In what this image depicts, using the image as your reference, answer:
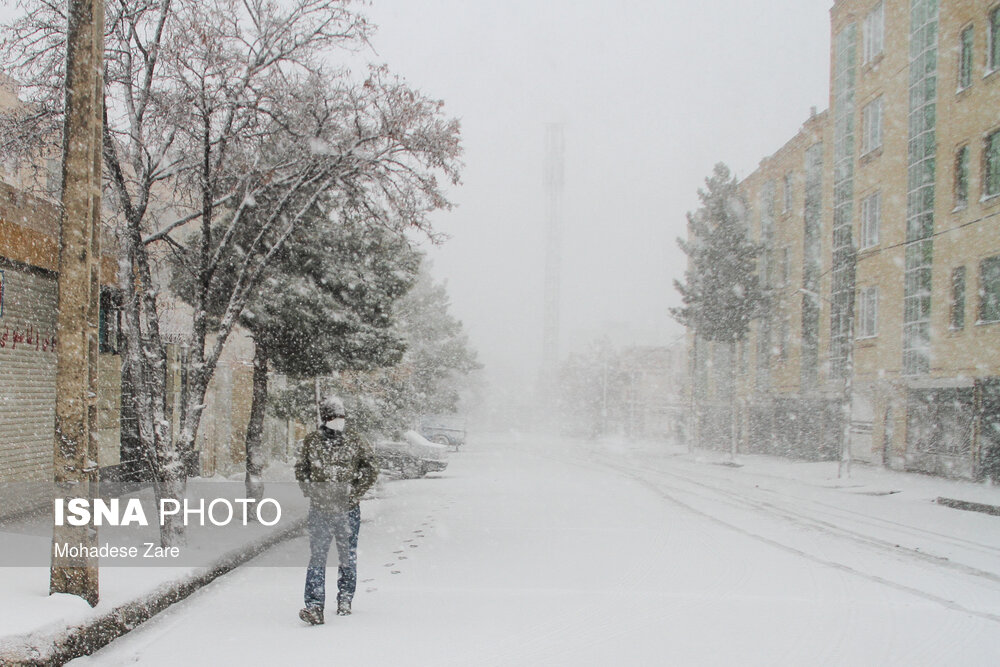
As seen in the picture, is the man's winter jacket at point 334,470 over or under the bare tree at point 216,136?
under

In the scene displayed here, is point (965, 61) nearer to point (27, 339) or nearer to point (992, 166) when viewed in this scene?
point (992, 166)

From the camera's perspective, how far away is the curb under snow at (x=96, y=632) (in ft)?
15.7

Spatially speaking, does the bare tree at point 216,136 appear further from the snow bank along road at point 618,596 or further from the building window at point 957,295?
the building window at point 957,295

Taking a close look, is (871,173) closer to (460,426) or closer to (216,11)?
(216,11)

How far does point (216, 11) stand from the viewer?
31.7 ft

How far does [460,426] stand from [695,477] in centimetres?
2515

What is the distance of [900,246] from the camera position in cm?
2394

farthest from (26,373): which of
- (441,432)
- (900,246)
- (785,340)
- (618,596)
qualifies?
(441,432)

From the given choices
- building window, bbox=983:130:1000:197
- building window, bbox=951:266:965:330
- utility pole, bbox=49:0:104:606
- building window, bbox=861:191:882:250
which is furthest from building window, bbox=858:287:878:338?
utility pole, bbox=49:0:104:606

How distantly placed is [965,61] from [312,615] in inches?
881

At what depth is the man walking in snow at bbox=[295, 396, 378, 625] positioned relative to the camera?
19.8 feet

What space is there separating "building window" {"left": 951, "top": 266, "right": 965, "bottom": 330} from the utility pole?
69.0 ft

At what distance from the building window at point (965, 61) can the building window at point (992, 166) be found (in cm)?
191

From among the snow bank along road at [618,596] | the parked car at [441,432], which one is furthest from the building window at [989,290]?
the parked car at [441,432]
